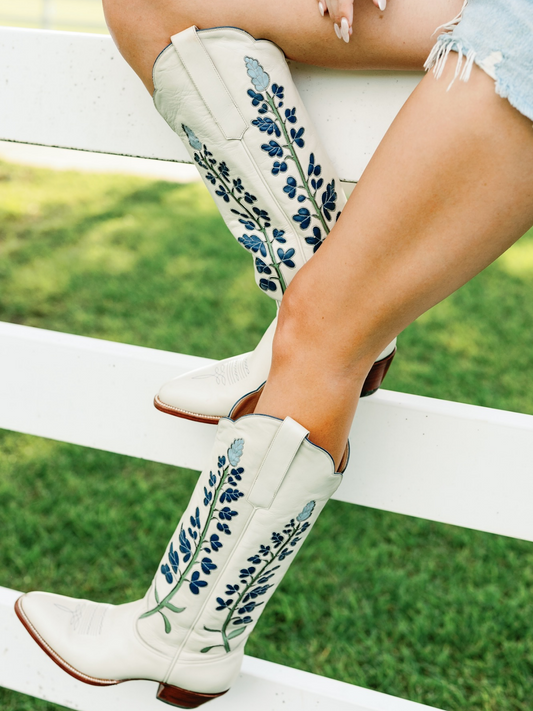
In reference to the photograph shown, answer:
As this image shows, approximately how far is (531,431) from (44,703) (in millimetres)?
1055

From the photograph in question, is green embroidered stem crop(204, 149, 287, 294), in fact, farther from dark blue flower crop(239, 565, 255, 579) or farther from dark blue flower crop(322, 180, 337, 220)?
dark blue flower crop(239, 565, 255, 579)

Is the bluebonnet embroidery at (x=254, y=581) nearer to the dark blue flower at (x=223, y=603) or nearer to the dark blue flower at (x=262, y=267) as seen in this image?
the dark blue flower at (x=223, y=603)

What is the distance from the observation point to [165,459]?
1028 mm

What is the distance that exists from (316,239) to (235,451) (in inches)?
10.4

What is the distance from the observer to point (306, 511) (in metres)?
0.81

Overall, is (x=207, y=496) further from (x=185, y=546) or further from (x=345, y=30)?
(x=345, y=30)

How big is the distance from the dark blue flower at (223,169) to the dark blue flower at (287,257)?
11 cm

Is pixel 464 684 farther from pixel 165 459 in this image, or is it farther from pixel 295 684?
pixel 165 459

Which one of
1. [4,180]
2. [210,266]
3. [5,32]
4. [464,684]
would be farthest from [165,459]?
[4,180]

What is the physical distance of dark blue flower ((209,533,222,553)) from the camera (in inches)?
32.3

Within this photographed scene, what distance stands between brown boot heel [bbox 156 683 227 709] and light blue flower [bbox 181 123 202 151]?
0.69 meters

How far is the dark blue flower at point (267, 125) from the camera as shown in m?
0.76

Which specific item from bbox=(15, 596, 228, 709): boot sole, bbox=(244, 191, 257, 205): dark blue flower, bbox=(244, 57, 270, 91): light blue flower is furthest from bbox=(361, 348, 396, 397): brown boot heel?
bbox=(15, 596, 228, 709): boot sole

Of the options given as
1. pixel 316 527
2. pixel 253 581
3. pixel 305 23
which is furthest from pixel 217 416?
pixel 316 527
